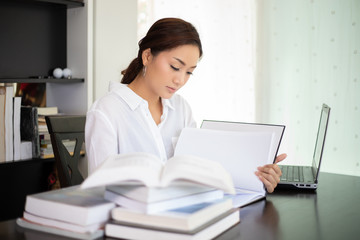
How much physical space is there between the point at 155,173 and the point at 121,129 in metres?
0.73

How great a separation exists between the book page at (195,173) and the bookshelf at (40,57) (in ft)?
5.60

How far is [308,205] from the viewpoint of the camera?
136 centimetres

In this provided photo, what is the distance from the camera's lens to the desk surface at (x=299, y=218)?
3.45 feet

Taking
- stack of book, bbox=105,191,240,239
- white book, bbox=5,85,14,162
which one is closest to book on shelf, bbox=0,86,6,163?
white book, bbox=5,85,14,162

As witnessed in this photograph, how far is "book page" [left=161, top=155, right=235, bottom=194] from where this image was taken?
92cm

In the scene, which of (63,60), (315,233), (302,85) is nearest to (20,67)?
(63,60)

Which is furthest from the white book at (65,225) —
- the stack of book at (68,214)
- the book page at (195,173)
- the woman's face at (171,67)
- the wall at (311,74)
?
the wall at (311,74)

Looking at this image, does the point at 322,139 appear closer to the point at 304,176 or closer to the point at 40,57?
the point at 304,176

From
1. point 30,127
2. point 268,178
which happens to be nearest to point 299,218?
point 268,178

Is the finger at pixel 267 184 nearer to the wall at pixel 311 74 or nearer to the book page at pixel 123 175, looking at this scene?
the book page at pixel 123 175

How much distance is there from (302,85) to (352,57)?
326 millimetres

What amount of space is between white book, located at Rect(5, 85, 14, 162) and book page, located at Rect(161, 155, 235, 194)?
1.66m

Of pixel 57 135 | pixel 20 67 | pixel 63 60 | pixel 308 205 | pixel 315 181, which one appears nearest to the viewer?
pixel 308 205

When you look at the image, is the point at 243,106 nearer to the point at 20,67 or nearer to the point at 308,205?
the point at 20,67
